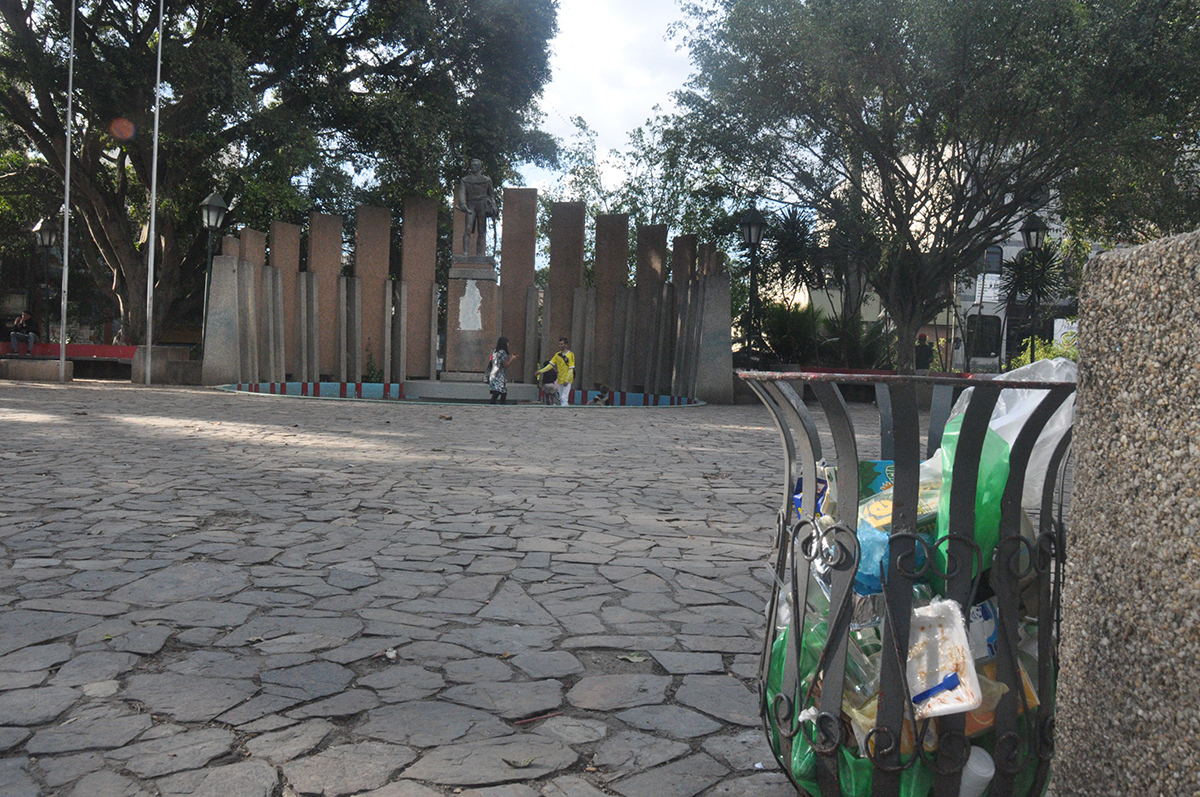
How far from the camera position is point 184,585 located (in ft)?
12.9

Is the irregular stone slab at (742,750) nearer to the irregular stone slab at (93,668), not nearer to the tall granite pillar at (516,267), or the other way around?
the irregular stone slab at (93,668)

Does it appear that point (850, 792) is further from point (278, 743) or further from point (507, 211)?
point (507, 211)

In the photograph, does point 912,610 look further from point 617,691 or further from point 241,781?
point 241,781

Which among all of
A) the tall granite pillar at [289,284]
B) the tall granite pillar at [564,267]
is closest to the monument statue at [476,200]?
the tall granite pillar at [564,267]

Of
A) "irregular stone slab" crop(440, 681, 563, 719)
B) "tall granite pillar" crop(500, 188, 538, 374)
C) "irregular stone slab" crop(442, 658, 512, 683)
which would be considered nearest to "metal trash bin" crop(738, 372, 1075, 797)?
"irregular stone slab" crop(440, 681, 563, 719)

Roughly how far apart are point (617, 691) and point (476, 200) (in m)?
18.3

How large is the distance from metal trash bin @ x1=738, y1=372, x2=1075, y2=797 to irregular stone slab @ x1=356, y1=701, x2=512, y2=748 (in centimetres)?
88

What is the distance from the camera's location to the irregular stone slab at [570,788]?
7.44 feet

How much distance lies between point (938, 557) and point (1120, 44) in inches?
669

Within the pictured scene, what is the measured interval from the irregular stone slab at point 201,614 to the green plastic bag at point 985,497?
259 centimetres

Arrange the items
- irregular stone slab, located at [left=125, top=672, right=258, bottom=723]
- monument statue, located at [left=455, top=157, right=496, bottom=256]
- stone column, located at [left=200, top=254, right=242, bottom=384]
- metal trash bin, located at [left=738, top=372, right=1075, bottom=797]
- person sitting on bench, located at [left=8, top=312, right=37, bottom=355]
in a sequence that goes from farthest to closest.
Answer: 1. person sitting on bench, located at [left=8, top=312, right=37, bottom=355]
2. monument statue, located at [left=455, top=157, right=496, bottom=256]
3. stone column, located at [left=200, top=254, right=242, bottom=384]
4. irregular stone slab, located at [left=125, top=672, right=258, bottom=723]
5. metal trash bin, located at [left=738, top=372, right=1075, bottom=797]

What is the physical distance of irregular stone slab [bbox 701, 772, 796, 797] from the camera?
2.29m

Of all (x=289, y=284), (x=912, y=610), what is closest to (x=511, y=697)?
(x=912, y=610)

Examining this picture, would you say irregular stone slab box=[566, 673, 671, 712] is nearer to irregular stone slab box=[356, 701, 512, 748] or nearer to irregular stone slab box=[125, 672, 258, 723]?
irregular stone slab box=[356, 701, 512, 748]
